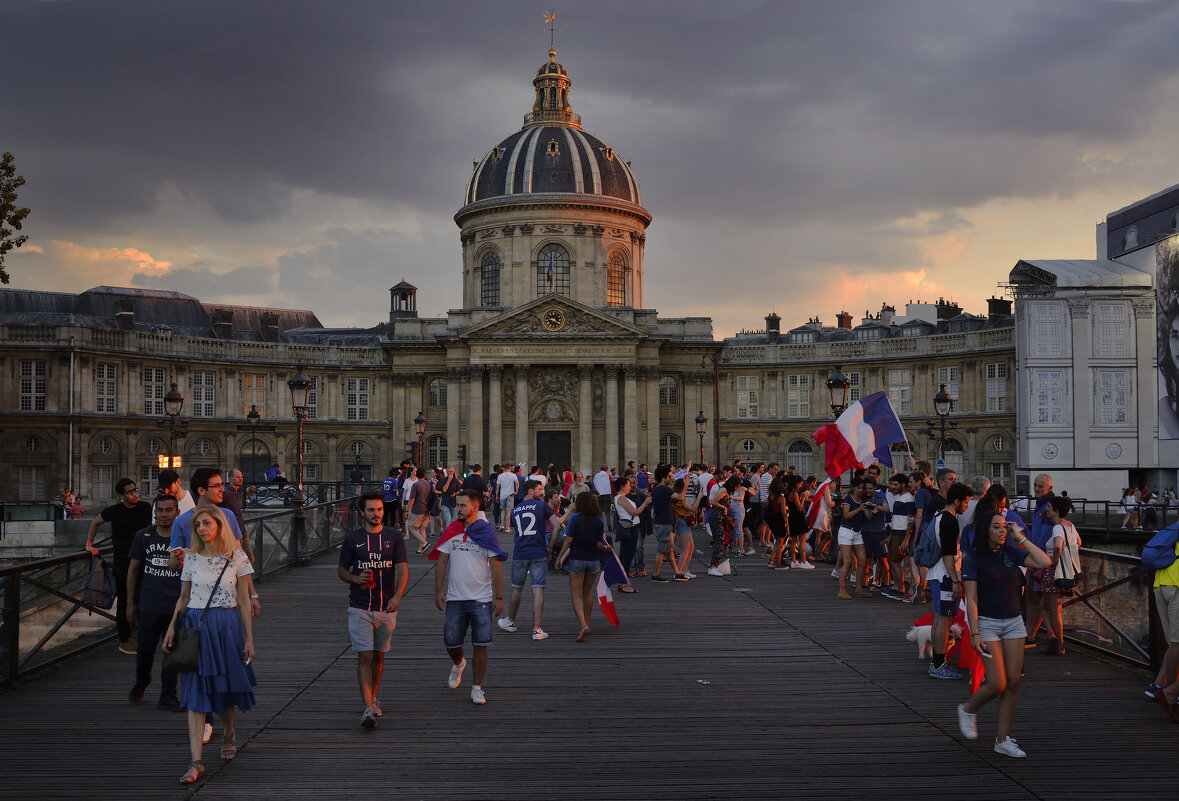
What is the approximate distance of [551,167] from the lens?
7619cm

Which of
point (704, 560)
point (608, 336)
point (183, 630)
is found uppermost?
point (608, 336)

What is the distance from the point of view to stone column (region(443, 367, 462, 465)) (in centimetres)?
6912

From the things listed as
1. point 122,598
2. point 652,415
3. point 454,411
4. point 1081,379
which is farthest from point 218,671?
point 454,411

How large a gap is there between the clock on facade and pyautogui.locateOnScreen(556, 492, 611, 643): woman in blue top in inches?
2050

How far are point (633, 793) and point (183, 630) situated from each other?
3868 mm

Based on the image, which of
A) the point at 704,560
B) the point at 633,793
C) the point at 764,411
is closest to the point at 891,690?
the point at 633,793

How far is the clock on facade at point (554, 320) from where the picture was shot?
67.4 m

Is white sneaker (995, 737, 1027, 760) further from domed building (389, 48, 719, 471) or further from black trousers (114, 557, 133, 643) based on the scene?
domed building (389, 48, 719, 471)

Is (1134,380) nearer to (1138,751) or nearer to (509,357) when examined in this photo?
(509,357)

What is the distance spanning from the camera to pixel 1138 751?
9820mm

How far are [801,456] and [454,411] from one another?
23.0 metres

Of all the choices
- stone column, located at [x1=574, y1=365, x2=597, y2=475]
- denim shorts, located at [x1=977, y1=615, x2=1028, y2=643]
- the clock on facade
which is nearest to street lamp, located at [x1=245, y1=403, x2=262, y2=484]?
the clock on facade

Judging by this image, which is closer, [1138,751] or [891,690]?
[1138,751]

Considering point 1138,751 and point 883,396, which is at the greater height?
point 883,396
